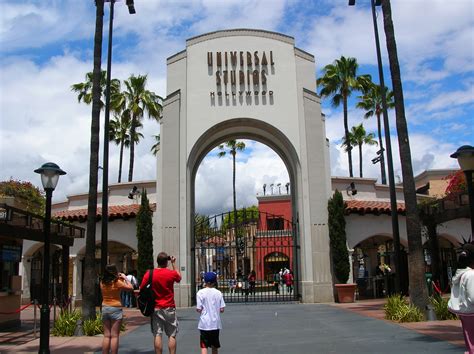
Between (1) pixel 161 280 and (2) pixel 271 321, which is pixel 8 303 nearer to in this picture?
(2) pixel 271 321

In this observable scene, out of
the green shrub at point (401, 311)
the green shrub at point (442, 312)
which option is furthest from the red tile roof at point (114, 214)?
the green shrub at point (442, 312)

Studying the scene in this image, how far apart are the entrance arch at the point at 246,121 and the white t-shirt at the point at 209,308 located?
45.8 feet

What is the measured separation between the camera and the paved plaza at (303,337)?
9773 mm

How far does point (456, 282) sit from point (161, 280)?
4.20 meters

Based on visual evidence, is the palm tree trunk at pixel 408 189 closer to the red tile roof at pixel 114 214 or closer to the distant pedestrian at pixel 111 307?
the distant pedestrian at pixel 111 307

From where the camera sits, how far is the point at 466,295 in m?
6.20

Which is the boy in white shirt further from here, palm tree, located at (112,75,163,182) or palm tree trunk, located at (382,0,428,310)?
palm tree, located at (112,75,163,182)

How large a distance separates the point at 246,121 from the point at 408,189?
1011 centimetres

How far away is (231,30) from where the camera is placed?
23.4 m

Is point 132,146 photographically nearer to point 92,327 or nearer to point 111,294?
point 92,327

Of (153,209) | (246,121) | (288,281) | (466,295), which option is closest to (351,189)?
(246,121)

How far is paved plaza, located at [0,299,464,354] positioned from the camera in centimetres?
977

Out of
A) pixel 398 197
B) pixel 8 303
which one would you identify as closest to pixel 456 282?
pixel 8 303

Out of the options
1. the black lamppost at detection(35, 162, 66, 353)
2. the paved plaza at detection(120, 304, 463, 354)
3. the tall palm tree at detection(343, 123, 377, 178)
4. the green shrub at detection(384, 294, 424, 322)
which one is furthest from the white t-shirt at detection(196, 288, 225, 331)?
the tall palm tree at detection(343, 123, 377, 178)
